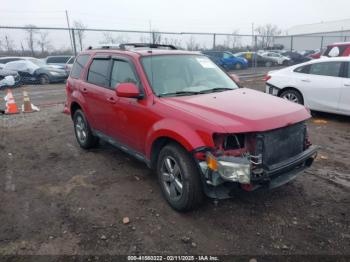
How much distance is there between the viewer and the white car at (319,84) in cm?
724

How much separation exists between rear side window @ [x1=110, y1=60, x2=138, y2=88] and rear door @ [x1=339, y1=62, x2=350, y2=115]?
5294 millimetres

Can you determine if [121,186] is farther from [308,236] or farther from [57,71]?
[57,71]

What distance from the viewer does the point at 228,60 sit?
82.8ft

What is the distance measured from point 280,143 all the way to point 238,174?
0.69 meters

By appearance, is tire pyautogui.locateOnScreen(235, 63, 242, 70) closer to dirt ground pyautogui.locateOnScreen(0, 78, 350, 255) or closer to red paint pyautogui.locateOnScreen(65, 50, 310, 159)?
dirt ground pyautogui.locateOnScreen(0, 78, 350, 255)

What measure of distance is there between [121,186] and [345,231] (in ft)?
9.32

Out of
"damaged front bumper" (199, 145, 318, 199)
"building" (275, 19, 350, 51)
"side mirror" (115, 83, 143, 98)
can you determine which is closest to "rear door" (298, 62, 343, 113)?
"damaged front bumper" (199, 145, 318, 199)

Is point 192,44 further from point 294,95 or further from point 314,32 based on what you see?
point 314,32

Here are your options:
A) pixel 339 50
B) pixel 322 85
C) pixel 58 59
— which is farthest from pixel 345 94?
pixel 58 59

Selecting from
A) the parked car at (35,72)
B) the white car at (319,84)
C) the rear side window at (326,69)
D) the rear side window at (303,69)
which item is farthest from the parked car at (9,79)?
the rear side window at (326,69)

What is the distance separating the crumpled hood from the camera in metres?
3.19

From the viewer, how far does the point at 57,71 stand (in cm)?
1823

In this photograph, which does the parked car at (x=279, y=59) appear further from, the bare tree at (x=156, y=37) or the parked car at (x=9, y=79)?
the parked car at (x=9, y=79)

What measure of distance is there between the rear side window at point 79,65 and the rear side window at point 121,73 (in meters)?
1.18
